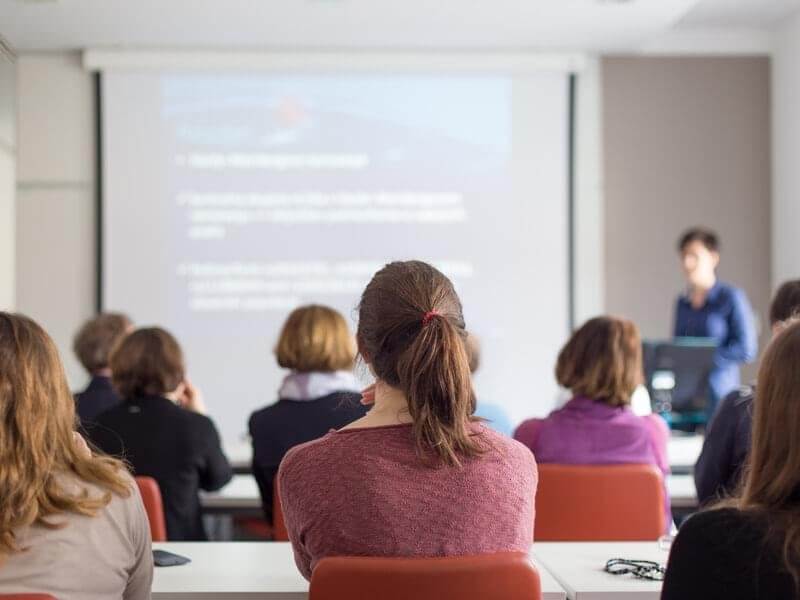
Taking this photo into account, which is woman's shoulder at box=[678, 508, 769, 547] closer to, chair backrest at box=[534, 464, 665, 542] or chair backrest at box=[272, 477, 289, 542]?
chair backrest at box=[534, 464, 665, 542]

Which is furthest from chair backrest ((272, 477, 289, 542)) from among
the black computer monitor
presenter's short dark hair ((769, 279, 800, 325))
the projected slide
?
the projected slide

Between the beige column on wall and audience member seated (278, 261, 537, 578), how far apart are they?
183 inches

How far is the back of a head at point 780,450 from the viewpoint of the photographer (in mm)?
1266

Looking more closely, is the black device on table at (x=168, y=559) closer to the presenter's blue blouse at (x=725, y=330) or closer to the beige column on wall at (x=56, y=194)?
the presenter's blue blouse at (x=725, y=330)

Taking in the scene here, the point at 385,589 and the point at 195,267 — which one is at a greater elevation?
the point at 195,267

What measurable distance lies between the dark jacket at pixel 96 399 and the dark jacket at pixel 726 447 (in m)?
1.96

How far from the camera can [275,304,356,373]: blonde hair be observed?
3219 millimetres

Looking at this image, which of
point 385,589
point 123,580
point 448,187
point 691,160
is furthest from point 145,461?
point 691,160

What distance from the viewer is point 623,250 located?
634 cm

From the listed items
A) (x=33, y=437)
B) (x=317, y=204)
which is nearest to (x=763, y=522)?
(x=33, y=437)

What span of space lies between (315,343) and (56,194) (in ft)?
11.3

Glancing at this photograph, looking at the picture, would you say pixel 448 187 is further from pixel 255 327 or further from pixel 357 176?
pixel 255 327

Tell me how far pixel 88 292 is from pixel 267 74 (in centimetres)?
164

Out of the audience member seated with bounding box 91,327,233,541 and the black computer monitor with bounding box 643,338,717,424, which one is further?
the black computer monitor with bounding box 643,338,717,424
